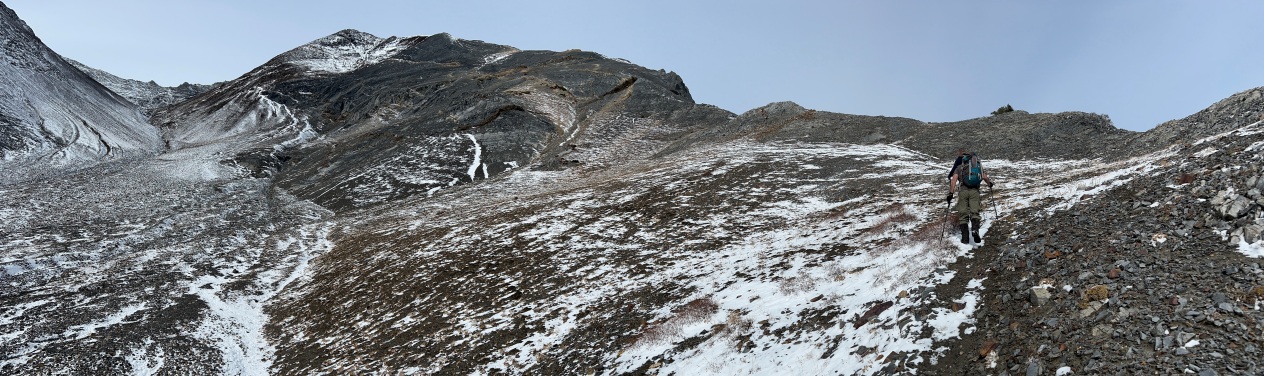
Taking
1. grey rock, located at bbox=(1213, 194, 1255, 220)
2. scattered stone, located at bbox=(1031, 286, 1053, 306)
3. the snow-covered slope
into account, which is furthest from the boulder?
the snow-covered slope

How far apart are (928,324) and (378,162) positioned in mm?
45537

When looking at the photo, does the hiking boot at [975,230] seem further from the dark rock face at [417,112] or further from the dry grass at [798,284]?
the dark rock face at [417,112]

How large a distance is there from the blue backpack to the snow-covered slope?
55112mm

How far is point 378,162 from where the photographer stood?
47.8m

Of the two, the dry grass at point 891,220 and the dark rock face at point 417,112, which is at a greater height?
the dark rock face at point 417,112

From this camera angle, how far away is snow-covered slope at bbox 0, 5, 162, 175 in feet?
166

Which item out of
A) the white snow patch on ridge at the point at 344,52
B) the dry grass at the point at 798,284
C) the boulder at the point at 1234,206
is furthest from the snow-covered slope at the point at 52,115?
the boulder at the point at 1234,206

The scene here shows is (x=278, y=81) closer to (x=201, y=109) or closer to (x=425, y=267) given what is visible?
(x=201, y=109)

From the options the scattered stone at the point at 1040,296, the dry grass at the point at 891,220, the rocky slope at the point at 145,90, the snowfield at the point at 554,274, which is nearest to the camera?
the scattered stone at the point at 1040,296

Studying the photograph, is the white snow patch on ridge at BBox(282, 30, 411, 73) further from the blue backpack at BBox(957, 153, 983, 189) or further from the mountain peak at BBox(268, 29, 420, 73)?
the blue backpack at BBox(957, 153, 983, 189)

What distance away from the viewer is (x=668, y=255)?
748 inches

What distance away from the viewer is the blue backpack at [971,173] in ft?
43.3

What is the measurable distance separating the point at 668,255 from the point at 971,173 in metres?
8.75

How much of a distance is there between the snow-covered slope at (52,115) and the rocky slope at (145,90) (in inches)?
861
